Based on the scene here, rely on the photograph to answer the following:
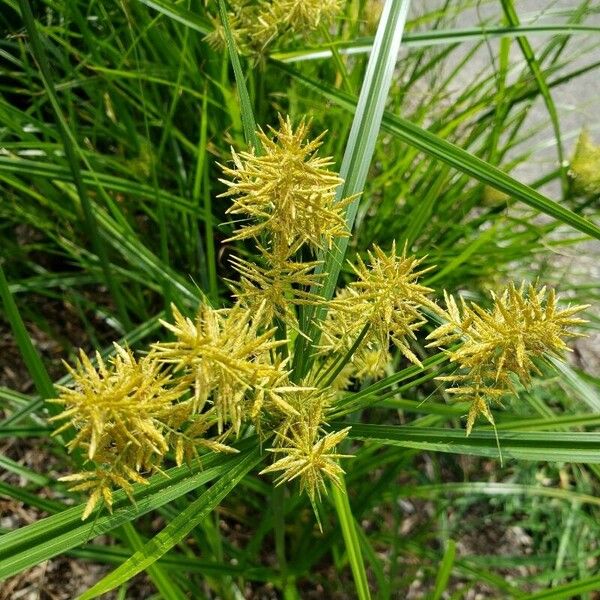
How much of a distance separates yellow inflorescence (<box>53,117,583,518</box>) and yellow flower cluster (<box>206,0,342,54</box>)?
14.5 inches

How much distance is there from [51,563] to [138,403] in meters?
1.00

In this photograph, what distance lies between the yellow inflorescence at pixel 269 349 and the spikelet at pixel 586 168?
67 cm

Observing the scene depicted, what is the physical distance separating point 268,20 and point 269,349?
52 centimetres

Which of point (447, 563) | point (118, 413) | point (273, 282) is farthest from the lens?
point (447, 563)

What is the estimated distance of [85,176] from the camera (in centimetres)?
89

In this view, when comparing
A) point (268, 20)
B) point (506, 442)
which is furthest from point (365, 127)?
point (506, 442)

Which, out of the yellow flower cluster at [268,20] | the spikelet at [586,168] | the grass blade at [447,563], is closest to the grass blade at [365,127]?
the yellow flower cluster at [268,20]

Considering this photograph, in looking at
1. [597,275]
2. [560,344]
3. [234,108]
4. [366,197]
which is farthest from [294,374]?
[597,275]

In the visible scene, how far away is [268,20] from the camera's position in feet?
2.70

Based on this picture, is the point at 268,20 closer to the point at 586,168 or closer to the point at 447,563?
the point at 586,168

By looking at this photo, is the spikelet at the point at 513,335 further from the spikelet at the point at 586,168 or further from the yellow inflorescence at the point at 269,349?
the spikelet at the point at 586,168

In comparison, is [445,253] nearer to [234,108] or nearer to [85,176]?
[234,108]

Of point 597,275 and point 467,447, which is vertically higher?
point 597,275

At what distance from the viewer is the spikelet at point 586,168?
1.07 m
